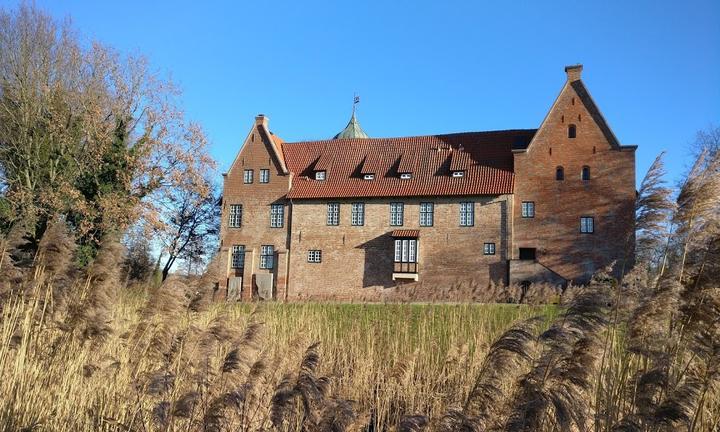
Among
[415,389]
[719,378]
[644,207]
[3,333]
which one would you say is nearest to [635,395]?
[719,378]

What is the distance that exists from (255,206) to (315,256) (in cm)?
535

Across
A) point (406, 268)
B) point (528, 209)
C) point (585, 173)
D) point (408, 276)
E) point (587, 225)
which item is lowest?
point (408, 276)

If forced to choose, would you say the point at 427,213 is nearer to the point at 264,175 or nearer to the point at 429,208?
the point at 429,208

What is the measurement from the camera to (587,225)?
1284 inches

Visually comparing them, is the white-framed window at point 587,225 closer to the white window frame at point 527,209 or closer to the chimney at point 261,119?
the white window frame at point 527,209

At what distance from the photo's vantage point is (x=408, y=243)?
34875mm

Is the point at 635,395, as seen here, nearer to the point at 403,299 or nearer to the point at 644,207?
the point at 644,207

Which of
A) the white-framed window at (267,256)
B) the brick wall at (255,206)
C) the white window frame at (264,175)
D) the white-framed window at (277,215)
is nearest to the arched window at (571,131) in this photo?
the brick wall at (255,206)

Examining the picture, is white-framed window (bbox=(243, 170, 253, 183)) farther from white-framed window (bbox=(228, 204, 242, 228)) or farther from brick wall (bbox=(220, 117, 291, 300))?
white-framed window (bbox=(228, 204, 242, 228))

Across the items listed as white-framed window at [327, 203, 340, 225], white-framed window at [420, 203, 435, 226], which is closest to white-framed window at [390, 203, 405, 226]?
white-framed window at [420, 203, 435, 226]

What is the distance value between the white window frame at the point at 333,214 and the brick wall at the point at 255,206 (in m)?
2.64

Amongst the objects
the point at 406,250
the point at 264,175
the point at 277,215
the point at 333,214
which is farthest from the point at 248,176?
the point at 406,250

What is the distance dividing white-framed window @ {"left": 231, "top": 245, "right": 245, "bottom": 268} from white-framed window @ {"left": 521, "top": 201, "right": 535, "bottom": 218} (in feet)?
55.3

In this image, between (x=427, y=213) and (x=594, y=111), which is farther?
(x=427, y=213)
